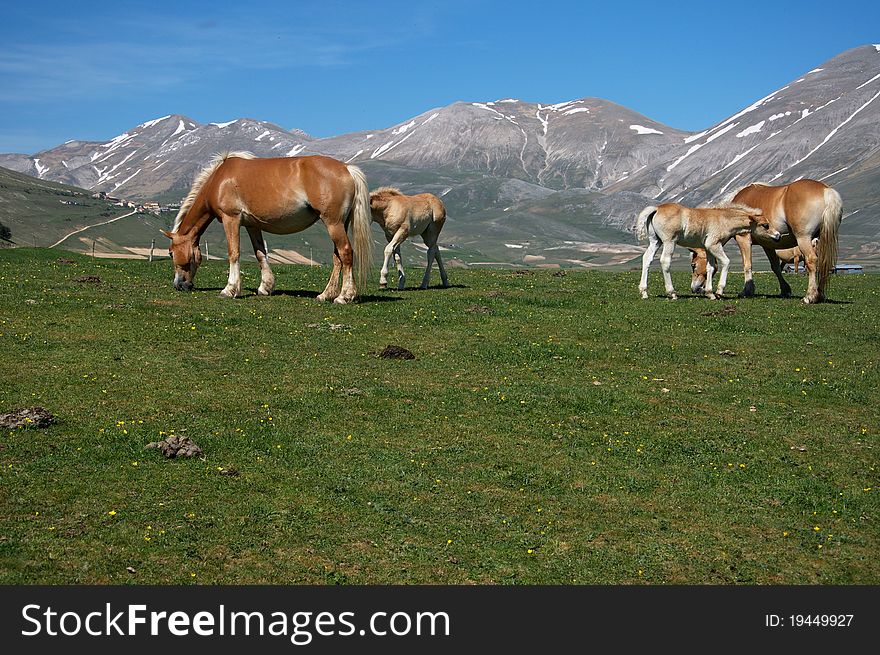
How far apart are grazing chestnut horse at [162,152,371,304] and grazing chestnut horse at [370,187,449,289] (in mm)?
3169

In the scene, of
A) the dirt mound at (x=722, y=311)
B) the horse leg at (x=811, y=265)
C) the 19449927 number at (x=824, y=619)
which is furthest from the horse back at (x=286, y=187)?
the 19449927 number at (x=824, y=619)

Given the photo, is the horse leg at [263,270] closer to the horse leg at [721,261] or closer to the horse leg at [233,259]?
the horse leg at [233,259]

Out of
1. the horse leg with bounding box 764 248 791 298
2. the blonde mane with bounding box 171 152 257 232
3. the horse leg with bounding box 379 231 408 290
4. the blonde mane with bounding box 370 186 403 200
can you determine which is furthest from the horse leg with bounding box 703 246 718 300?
the blonde mane with bounding box 171 152 257 232

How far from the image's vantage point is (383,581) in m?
8.70

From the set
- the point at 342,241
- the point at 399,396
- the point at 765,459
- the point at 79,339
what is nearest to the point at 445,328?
the point at 342,241

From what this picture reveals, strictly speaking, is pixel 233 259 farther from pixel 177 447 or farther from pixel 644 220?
pixel 177 447

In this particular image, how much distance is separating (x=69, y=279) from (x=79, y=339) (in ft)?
32.0

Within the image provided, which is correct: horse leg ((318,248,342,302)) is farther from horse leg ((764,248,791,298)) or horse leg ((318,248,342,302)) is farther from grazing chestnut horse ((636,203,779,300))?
horse leg ((764,248,791,298))

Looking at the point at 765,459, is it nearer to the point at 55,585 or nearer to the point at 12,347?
the point at 55,585

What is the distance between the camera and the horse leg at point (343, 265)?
81.3 feet

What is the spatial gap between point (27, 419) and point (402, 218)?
56.6 feet

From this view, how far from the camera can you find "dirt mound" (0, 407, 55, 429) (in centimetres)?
1265

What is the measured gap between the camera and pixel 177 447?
1203 cm

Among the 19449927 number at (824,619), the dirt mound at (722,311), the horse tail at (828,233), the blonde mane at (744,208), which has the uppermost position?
the blonde mane at (744,208)
